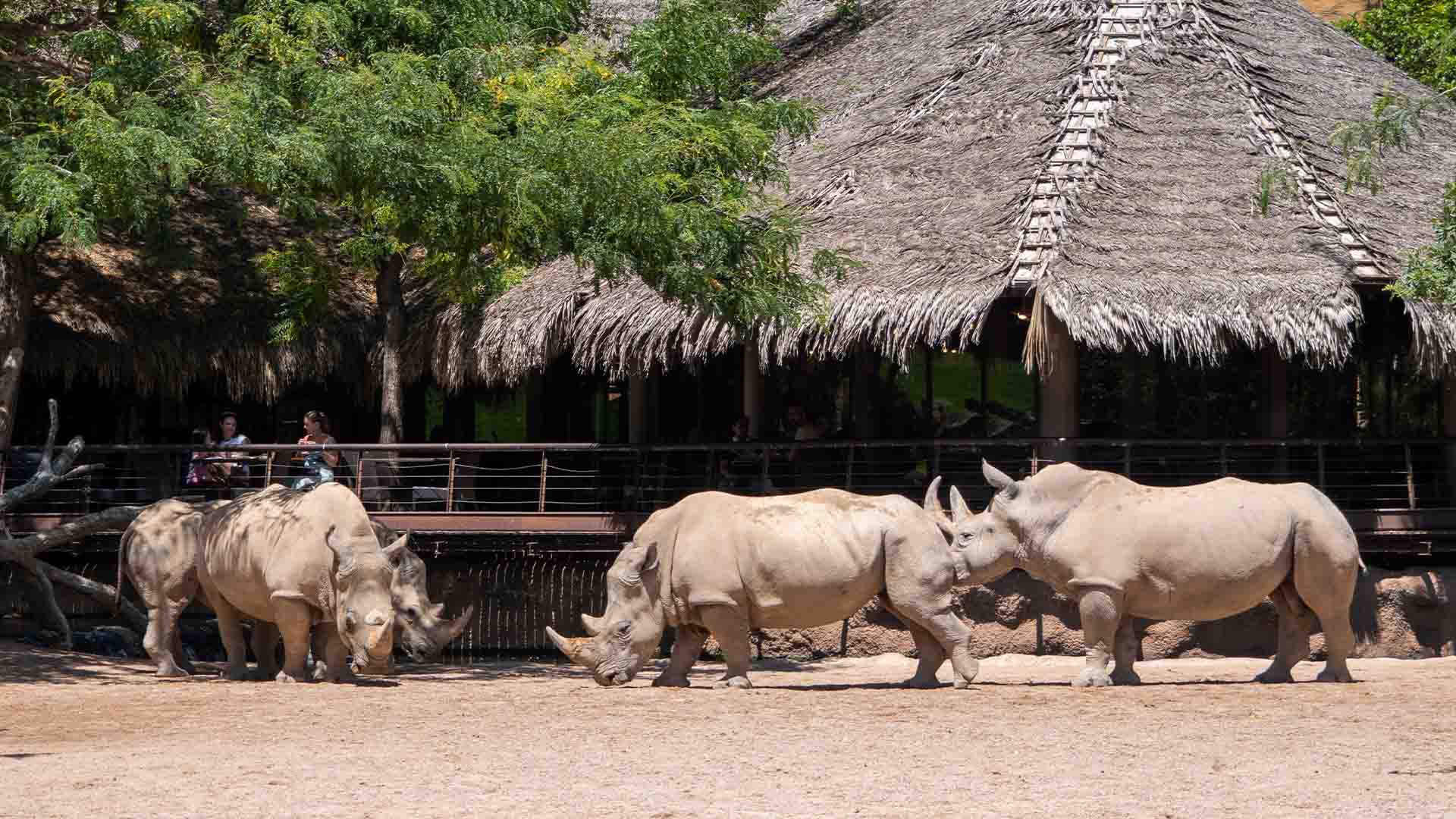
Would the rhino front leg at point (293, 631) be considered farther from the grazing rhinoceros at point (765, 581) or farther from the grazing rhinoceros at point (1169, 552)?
the grazing rhinoceros at point (1169, 552)

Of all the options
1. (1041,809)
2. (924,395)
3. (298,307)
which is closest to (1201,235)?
(924,395)

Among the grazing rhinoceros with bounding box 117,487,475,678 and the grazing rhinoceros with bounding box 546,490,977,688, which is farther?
the grazing rhinoceros with bounding box 117,487,475,678

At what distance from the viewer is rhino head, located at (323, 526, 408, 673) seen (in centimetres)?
1299

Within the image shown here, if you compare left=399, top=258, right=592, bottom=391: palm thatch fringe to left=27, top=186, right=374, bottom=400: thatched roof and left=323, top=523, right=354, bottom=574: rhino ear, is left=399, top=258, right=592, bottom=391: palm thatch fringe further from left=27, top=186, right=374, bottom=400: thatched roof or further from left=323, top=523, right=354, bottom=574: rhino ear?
left=323, top=523, right=354, bottom=574: rhino ear

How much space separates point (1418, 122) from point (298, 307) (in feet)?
34.6

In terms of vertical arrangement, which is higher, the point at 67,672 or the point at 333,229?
the point at 333,229

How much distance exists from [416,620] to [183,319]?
6103 mm

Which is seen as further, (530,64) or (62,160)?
(530,64)

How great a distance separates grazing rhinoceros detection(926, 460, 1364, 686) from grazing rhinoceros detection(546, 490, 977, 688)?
0.47m

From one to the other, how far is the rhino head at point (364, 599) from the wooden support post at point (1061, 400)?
5.30 metres

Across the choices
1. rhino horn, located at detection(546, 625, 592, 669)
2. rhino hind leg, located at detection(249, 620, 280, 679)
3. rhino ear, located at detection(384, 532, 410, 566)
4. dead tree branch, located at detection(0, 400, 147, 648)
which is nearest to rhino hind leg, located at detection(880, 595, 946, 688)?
rhino horn, located at detection(546, 625, 592, 669)

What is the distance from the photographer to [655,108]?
15656 millimetres

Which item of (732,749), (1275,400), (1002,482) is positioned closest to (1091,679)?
(1002,482)

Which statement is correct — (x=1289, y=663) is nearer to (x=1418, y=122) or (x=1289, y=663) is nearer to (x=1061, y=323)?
(x=1061, y=323)
